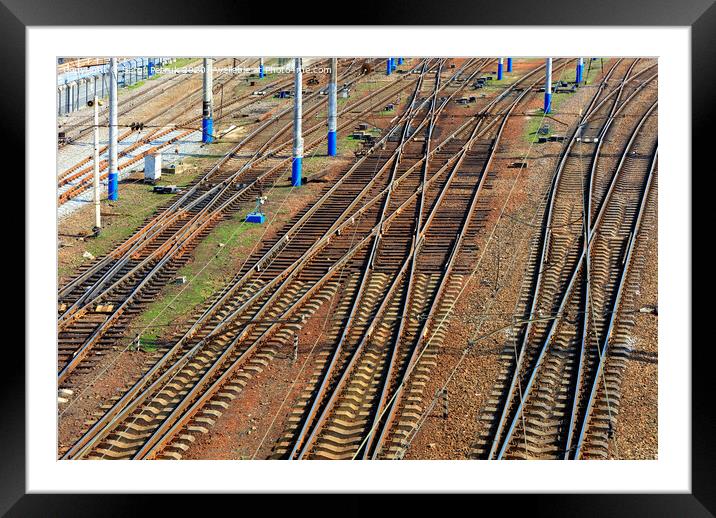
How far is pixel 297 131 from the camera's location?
723 inches

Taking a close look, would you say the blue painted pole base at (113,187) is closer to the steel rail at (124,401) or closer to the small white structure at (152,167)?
the small white structure at (152,167)

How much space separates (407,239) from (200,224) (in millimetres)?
3385

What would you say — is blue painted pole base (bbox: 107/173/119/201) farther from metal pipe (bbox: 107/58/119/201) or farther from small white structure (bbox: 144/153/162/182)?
small white structure (bbox: 144/153/162/182)

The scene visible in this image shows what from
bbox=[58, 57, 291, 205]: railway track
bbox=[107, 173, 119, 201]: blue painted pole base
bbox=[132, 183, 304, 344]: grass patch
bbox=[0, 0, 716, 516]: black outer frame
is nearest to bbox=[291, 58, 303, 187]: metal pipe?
bbox=[132, 183, 304, 344]: grass patch

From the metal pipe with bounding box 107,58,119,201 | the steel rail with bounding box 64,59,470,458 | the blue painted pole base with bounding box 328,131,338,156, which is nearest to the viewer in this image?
the steel rail with bounding box 64,59,470,458

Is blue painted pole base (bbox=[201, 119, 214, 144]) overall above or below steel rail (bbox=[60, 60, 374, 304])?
above

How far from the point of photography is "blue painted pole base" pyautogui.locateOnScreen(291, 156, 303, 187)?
18.9m

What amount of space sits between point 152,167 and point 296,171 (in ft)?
9.13

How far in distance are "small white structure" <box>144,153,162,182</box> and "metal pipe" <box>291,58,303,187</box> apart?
101 inches
